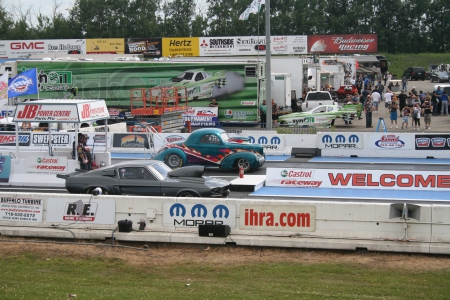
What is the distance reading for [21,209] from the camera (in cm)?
1445

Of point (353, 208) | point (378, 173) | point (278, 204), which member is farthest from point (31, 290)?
point (378, 173)

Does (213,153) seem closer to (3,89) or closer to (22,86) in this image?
(22,86)

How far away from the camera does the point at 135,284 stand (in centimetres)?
1095

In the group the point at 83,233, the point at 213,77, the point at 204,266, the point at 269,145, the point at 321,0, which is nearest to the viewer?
the point at 204,266

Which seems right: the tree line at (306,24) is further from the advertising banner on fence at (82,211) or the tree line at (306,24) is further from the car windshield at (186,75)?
the advertising banner on fence at (82,211)

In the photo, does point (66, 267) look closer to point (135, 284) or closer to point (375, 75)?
point (135, 284)

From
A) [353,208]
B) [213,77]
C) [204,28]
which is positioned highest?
[204,28]

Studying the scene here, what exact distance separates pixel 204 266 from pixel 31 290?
3.12m

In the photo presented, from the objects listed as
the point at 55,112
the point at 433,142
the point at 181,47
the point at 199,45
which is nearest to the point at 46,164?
the point at 55,112

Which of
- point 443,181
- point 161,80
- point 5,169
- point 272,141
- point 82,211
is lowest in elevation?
point 82,211

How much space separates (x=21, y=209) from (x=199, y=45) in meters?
46.1

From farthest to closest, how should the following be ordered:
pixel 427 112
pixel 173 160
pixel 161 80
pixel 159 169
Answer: pixel 161 80 < pixel 427 112 < pixel 173 160 < pixel 159 169

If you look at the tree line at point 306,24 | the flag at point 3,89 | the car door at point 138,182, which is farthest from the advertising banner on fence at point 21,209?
the tree line at point 306,24

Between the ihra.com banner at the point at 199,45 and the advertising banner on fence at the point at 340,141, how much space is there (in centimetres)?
3100
